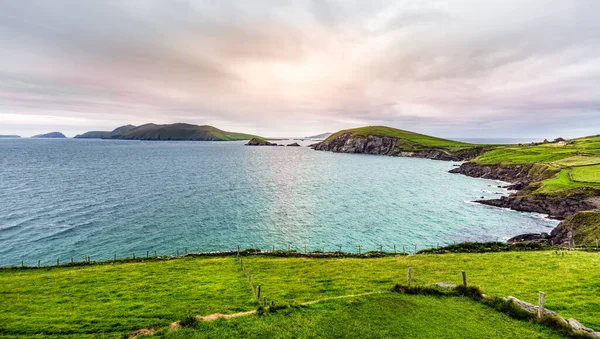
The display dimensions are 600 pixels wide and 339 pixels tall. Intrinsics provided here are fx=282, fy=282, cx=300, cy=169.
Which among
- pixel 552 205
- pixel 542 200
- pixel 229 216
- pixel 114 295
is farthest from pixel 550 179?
pixel 114 295

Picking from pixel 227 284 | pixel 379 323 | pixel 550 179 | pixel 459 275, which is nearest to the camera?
pixel 379 323

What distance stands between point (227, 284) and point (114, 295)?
1173 cm

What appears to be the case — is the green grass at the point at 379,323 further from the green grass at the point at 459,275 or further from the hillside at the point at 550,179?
the hillside at the point at 550,179

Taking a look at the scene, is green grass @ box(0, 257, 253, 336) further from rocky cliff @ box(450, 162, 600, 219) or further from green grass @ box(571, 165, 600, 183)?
green grass @ box(571, 165, 600, 183)

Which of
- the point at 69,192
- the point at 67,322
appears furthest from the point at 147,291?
the point at 69,192

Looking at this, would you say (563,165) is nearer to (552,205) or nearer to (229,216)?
(552,205)

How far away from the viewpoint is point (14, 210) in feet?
253

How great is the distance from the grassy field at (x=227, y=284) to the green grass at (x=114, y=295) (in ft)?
0.31

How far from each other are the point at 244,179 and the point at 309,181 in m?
31.7

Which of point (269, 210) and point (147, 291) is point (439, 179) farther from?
point (147, 291)

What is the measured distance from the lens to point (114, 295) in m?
30.2

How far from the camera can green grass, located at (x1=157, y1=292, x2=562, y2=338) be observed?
20.7 m

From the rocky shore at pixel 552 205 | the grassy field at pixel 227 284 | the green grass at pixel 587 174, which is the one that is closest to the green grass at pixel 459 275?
the grassy field at pixel 227 284

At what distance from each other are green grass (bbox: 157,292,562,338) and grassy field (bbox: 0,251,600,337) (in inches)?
75.2
